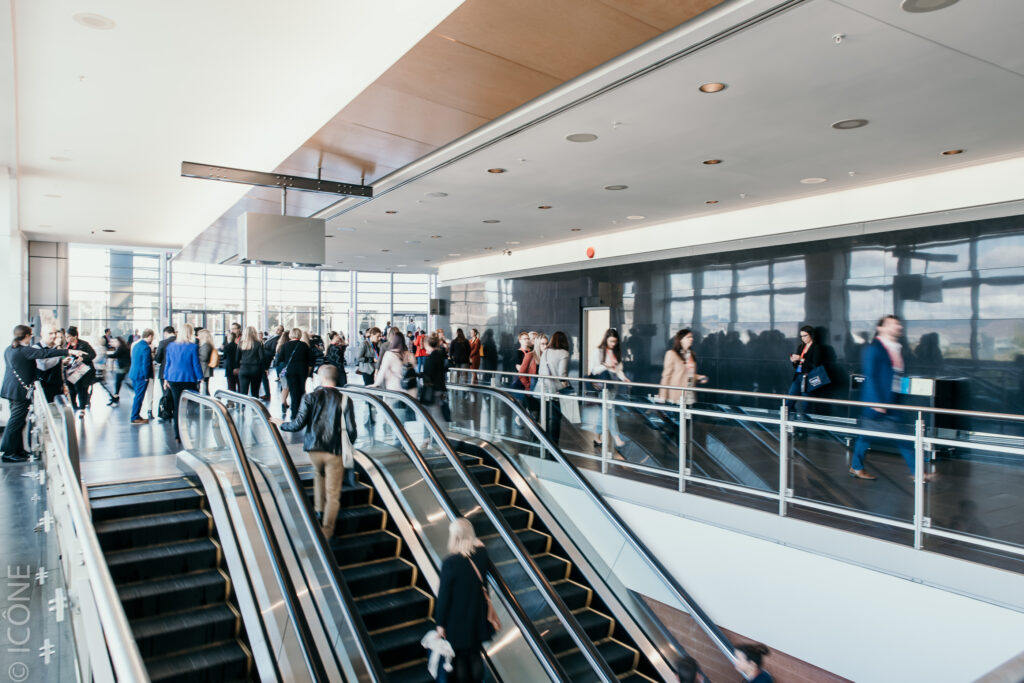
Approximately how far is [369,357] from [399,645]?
31.2 feet

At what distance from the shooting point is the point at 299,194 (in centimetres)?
1014

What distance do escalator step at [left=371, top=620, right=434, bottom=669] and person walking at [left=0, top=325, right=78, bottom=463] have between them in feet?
20.6

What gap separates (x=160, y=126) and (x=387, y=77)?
174 inches

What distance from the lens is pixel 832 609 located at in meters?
5.53

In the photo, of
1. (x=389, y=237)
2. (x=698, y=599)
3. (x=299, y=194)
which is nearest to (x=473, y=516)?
(x=698, y=599)

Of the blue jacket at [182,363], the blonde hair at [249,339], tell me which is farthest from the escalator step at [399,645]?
the blonde hair at [249,339]

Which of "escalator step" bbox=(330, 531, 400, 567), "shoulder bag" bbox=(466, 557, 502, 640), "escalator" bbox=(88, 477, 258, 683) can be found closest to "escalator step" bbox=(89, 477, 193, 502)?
"escalator" bbox=(88, 477, 258, 683)

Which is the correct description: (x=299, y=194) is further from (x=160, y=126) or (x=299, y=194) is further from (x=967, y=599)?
(x=967, y=599)

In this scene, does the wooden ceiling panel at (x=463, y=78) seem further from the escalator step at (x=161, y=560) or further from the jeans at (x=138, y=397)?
the jeans at (x=138, y=397)

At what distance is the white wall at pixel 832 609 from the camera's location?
4.72 metres

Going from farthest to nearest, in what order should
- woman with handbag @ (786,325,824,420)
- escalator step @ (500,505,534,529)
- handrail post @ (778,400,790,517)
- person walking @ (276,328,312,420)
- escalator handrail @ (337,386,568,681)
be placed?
1. person walking @ (276,328,312,420)
2. woman with handbag @ (786,325,824,420)
3. escalator step @ (500,505,534,529)
4. handrail post @ (778,400,790,517)
5. escalator handrail @ (337,386,568,681)

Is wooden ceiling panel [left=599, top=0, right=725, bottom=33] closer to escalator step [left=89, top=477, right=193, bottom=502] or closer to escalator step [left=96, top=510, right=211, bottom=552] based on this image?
escalator step [left=96, top=510, right=211, bottom=552]

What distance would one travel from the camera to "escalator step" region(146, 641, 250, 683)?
18.0 feet

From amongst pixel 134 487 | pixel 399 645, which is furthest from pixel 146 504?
pixel 399 645
